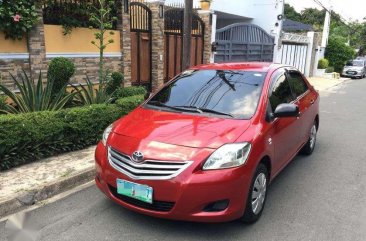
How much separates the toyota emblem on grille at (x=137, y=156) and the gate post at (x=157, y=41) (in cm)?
713

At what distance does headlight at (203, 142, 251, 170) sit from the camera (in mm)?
3236

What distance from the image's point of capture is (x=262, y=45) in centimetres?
1733

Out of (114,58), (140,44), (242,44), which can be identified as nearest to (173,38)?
(140,44)

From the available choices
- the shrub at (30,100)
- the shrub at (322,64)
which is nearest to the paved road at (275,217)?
the shrub at (30,100)

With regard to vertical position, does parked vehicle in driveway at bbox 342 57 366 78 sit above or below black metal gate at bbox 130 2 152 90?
below

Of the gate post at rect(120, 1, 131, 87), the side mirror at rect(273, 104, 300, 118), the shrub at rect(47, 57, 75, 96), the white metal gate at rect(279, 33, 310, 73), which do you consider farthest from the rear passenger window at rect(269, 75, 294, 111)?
the white metal gate at rect(279, 33, 310, 73)

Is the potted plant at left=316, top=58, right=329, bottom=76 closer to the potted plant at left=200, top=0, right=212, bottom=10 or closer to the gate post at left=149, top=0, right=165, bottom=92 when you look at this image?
the potted plant at left=200, top=0, right=212, bottom=10

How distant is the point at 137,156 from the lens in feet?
10.8

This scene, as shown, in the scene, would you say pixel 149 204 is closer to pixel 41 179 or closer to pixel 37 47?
pixel 41 179

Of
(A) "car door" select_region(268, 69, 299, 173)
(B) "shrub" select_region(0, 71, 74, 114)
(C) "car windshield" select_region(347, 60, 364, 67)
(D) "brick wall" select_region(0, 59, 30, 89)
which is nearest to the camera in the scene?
(A) "car door" select_region(268, 69, 299, 173)

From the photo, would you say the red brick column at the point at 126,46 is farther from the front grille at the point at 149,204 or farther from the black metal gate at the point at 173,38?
the front grille at the point at 149,204

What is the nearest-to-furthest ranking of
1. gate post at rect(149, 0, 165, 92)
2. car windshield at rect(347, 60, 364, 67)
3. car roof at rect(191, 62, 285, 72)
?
car roof at rect(191, 62, 285, 72) → gate post at rect(149, 0, 165, 92) → car windshield at rect(347, 60, 364, 67)

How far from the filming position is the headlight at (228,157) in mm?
3236

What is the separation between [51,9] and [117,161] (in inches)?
212
